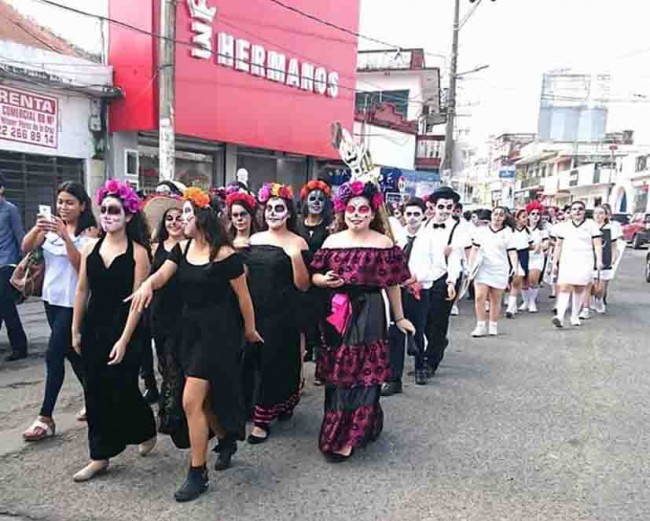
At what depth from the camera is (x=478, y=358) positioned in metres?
6.55

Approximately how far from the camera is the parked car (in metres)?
27.4

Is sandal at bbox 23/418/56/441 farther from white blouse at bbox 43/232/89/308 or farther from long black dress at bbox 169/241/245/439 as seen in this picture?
long black dress at bbox 169/241/245/439

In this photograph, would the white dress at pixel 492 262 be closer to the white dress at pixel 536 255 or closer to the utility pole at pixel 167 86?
the white dress at pixel 536 255

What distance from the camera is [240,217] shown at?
14.0 ft

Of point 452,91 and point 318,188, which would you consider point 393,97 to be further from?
point 318,188

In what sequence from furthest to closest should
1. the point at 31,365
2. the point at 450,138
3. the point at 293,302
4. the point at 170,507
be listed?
1. the point at 450,138
2. the point at 31,365
3. the point at 293,302
4. the point at 170,507

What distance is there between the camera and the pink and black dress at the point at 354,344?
12.4ft

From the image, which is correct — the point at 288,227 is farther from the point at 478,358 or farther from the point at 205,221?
the point at 478,358

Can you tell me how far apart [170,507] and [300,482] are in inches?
30.0

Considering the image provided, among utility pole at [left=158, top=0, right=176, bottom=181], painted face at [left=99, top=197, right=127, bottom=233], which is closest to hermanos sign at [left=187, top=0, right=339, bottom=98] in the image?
utility pole at [left=158, top=0, right=176, bottom=181]

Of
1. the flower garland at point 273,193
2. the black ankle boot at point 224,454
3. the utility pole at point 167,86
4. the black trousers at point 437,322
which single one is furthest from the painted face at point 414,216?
the utility pole at point 167,86

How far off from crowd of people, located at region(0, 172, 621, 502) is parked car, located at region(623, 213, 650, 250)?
86.8ft

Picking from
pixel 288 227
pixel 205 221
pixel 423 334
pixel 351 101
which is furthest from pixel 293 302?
pixel 351 101

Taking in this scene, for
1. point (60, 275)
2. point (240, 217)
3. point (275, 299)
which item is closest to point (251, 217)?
point (240, 217)
